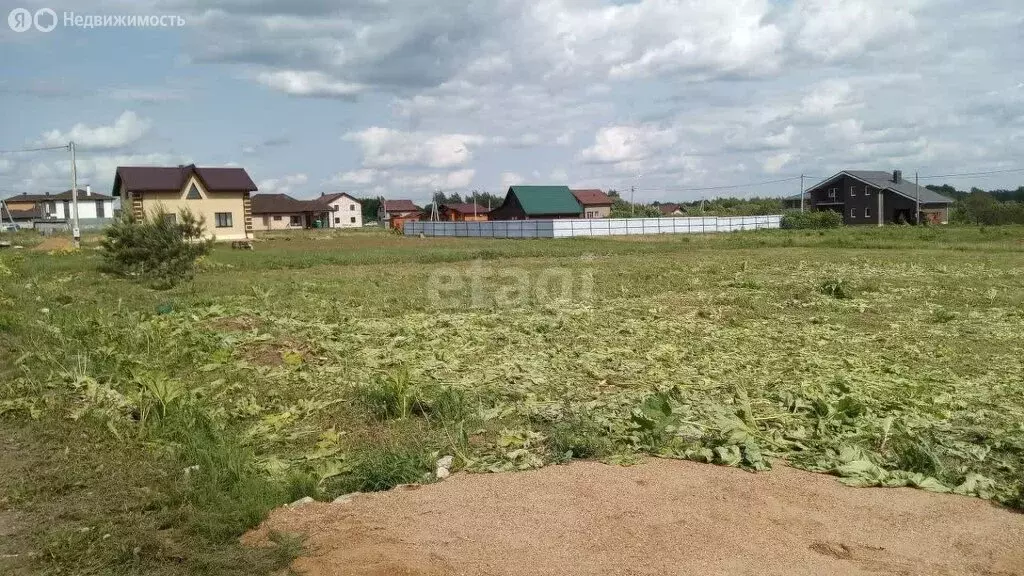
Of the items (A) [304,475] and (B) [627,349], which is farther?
(B) [627,349]

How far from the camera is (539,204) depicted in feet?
241

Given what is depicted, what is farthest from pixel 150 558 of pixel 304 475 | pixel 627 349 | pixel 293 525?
pixel 627 349

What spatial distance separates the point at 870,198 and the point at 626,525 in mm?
71579

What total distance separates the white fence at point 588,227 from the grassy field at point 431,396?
124 feet

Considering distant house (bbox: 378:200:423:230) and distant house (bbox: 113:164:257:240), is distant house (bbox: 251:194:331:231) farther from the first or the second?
distant house (bbox: 113:164:257:240)

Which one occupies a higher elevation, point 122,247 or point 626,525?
point 122,247

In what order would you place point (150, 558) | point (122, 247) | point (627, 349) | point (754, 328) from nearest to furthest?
1. point (150, 558)
2. point (627, 349)
3. point (754, 328)
4. point (122, 247)

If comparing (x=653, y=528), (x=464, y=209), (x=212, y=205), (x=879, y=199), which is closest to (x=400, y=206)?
(x=464, y=209)

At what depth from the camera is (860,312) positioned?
46.9ft

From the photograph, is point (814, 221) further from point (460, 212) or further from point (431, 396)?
point (431, 396)

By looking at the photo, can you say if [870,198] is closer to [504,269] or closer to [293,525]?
[504,269]

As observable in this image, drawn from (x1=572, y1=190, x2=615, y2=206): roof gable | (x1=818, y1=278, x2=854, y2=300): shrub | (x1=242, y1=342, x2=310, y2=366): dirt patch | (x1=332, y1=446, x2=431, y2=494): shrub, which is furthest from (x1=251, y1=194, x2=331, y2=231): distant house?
(x1=332, y1=446, x2=431, y2=494): shrub

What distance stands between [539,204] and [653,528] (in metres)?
69.3

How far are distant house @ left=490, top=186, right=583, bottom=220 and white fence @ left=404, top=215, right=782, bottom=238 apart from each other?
1022cm
